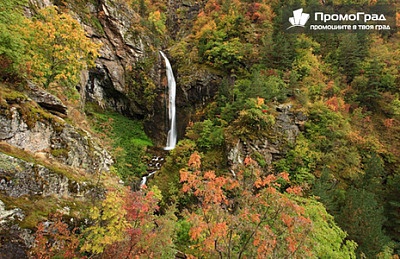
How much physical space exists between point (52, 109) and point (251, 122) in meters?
12.8

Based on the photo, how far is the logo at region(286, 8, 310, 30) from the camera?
2469cm

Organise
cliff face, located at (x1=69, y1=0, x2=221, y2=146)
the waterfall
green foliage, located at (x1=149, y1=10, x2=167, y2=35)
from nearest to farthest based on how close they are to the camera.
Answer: cliff face, located at (x1=69, y1=0, x2=221, y2=146)
the waterfall
green foliage, located at (x1=149, y1=10, x2=167, y2=35)

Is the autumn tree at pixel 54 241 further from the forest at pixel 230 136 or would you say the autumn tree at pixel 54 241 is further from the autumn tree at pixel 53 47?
the autumn tree at pixel 53 47

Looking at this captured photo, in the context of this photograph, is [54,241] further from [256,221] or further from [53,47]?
[53,47]

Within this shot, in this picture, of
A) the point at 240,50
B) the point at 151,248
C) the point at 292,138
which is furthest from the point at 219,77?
the point at 151,248

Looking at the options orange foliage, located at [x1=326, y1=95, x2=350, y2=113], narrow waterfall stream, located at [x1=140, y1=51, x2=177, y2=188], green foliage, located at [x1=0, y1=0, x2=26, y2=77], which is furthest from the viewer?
narrow waterfall stream, located at [x1=140, y1=51, x2=177, y2=188]

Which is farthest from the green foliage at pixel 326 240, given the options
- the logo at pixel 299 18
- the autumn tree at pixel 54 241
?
the logo at pixel 299 18

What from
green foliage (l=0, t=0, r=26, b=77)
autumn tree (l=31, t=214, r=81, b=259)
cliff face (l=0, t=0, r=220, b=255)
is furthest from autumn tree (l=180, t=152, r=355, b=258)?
green foliage (l=0, t=0, r=26, b=77)

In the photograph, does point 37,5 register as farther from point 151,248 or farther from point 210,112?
point 151,248

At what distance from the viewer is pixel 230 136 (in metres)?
17.3

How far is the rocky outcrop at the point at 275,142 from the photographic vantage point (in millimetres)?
16812

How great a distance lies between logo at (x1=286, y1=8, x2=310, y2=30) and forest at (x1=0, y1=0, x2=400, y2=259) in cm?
82

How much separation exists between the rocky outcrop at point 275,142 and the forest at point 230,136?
0.11 metres

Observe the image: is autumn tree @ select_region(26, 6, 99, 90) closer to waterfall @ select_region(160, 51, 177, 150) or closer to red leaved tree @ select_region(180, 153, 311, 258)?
red leaved tree @ select_region(180, 153, 311, 258)
